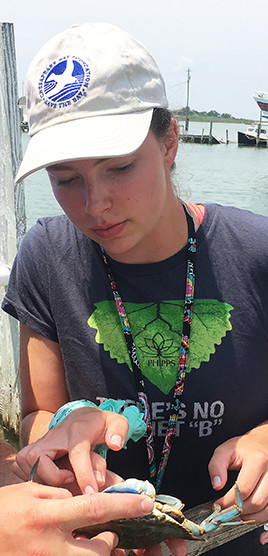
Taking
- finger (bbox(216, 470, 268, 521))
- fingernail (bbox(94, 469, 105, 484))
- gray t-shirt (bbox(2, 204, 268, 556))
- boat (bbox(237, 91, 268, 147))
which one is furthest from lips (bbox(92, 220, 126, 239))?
boat (bbox(237, 91, 268, 147))

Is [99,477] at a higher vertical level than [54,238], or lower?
lower

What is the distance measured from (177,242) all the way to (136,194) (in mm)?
373

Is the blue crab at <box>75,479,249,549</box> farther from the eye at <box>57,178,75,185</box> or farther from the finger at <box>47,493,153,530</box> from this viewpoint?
the eye at <box>57,178,75,185</box>

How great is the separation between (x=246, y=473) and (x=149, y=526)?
0.37 meters

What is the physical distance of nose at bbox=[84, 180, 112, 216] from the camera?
6.07 ft

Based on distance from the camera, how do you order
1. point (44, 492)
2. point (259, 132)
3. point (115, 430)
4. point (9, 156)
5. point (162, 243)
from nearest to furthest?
point (44, 492)
point (115, 430)
point (162, 243)
point (9, 156)
point (259, 132)

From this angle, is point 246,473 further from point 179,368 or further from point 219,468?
point 179,368

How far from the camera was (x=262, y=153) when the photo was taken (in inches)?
2569

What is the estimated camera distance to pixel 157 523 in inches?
65.8

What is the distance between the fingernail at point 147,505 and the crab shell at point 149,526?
65 millimetres

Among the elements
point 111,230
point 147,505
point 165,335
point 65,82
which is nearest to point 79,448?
point 147,505

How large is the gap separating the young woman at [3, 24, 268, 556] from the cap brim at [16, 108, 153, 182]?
93mm

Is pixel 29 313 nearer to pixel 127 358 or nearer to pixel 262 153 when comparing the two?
pixel 127 358

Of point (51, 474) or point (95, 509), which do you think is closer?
point (95, 509)
